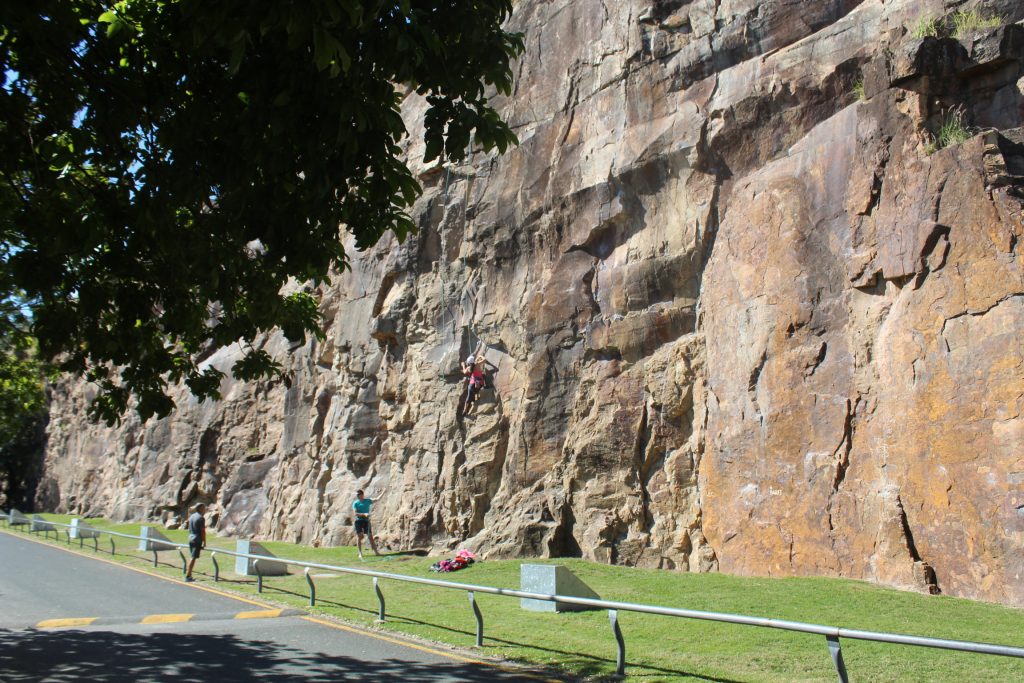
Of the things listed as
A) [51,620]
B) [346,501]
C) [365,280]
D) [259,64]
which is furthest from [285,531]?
[259,64]

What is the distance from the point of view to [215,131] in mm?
6820

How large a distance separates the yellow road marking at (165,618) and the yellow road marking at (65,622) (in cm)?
75

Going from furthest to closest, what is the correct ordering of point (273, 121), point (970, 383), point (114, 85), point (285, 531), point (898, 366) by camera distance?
point (285, 531)
point (898, 366)
point (970, 383)
point (114, 85)
point (273, 121)

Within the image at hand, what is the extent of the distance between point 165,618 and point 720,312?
10996 mm

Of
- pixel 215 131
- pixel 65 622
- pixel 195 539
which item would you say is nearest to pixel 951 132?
pixel 215 131

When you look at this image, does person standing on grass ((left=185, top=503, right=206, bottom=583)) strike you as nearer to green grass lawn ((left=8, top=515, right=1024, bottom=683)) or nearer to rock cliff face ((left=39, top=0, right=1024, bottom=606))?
green grass lawn ((left=8, top=515, right=1024, bottom=683))

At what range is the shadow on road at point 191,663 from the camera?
341 inches

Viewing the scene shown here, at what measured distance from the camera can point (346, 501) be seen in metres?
25.9

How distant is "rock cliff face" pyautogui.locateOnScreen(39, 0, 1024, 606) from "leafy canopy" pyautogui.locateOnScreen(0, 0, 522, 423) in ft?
28.3

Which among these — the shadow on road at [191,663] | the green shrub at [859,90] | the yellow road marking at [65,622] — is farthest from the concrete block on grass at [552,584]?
the green shrub at [859,90]

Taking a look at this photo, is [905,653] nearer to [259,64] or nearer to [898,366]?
[898,366]

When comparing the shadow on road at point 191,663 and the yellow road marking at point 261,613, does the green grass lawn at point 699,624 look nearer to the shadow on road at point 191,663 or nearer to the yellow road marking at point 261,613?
the yellow road marking at point 261,613

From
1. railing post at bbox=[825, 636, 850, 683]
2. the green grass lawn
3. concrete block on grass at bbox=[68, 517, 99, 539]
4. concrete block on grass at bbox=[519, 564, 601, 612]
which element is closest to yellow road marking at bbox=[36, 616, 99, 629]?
the green grass lawn

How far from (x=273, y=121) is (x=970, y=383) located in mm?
10567
